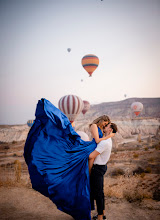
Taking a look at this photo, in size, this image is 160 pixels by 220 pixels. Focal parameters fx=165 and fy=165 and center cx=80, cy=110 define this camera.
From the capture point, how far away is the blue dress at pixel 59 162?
8.64 feet

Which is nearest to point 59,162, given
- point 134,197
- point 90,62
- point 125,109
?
point 134,197

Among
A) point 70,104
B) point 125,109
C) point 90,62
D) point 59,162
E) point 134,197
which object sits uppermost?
point 90,62

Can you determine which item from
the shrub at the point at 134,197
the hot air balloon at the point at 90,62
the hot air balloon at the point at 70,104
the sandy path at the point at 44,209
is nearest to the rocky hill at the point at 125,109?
the hot air balloon at the point at 90,62

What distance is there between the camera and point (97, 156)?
280cm

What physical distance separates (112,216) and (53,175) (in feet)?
5.57

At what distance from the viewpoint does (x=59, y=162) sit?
9.23ft

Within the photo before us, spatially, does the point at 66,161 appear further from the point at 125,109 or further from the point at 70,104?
the point at 125,109

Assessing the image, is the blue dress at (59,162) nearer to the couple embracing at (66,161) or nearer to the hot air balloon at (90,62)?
the couple embracing at (66,161)

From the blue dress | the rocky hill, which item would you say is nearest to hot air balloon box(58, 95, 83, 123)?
the blue dress

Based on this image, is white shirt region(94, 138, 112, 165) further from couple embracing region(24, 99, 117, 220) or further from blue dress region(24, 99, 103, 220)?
blue dress region(24, 99, 103, 220)

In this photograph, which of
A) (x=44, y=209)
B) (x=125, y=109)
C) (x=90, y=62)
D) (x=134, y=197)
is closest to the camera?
→ (x=44, y=209)

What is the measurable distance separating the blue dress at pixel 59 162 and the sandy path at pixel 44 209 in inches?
37.7

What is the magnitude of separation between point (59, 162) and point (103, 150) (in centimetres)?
78

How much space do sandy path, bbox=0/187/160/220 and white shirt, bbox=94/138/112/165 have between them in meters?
1.42
